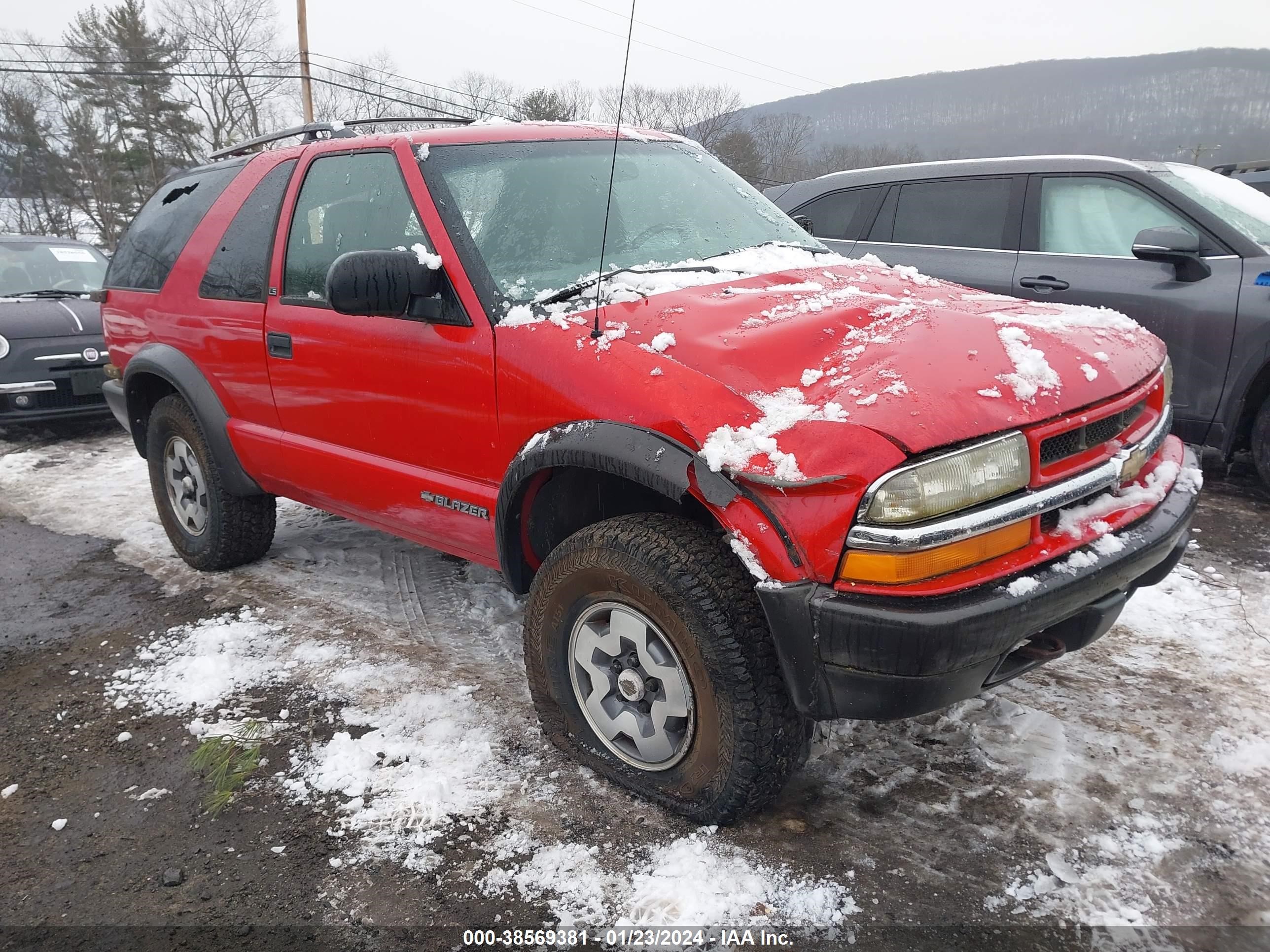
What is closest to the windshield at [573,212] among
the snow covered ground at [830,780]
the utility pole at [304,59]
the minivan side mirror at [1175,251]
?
the snow covered ground at [830,780]

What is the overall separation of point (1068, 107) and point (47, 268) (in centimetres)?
15045

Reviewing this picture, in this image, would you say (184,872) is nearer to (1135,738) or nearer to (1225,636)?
(1135,738)

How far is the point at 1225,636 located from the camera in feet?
10.8

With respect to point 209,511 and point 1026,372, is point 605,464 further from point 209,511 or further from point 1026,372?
point 209,511

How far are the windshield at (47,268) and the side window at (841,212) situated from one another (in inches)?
260

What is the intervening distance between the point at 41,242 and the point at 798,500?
9.15m

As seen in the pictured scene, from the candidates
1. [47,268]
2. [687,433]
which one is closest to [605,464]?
[687,433]

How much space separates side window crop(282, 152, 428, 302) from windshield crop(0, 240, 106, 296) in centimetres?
588

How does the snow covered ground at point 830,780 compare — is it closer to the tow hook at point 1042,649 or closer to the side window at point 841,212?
the tow hook at point 1042,649

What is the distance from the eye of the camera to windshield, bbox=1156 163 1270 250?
4762 millimetres

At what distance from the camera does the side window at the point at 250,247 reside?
143 inches

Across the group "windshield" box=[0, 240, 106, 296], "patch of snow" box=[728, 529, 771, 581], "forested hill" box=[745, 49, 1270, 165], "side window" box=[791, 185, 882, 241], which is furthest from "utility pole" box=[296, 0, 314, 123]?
"forested hill" box=[745, 49, 1270, 165]

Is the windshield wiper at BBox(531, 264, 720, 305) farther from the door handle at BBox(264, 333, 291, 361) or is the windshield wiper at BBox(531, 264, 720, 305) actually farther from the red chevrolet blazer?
the door handle at BBox(264, 333, 291, 361)

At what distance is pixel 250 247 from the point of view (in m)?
3.71
